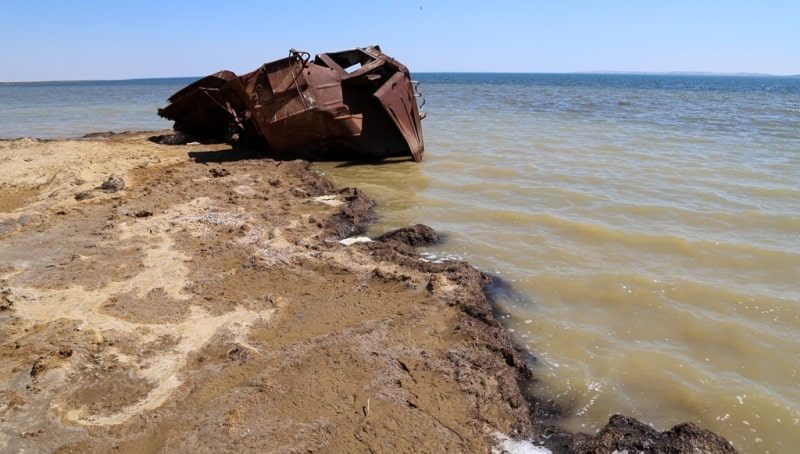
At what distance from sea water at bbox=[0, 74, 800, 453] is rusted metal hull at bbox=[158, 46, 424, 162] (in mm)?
459

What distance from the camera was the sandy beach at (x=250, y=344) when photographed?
2.60 m

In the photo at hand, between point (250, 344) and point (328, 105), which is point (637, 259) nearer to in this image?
point (250, 344)

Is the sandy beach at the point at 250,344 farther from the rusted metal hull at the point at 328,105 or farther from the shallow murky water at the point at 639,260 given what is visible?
the rusted metal hull at the point at 328,105

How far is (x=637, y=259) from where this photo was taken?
16.5 feet

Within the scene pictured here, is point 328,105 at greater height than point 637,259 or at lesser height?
greater

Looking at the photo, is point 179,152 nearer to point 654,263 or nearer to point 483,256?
point 483,256

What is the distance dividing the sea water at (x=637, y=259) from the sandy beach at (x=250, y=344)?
33cm

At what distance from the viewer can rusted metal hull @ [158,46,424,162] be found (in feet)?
27.2

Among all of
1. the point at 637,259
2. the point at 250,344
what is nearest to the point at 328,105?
the point at 637,259

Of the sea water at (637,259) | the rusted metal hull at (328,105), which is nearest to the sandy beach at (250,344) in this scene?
the sea water at (637,259)

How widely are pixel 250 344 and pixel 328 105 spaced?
19.4 ft

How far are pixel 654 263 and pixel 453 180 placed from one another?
3777 mm

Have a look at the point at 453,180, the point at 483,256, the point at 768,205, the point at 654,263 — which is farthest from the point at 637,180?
the point at 483,256

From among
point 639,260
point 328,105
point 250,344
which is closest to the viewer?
point 250,344
